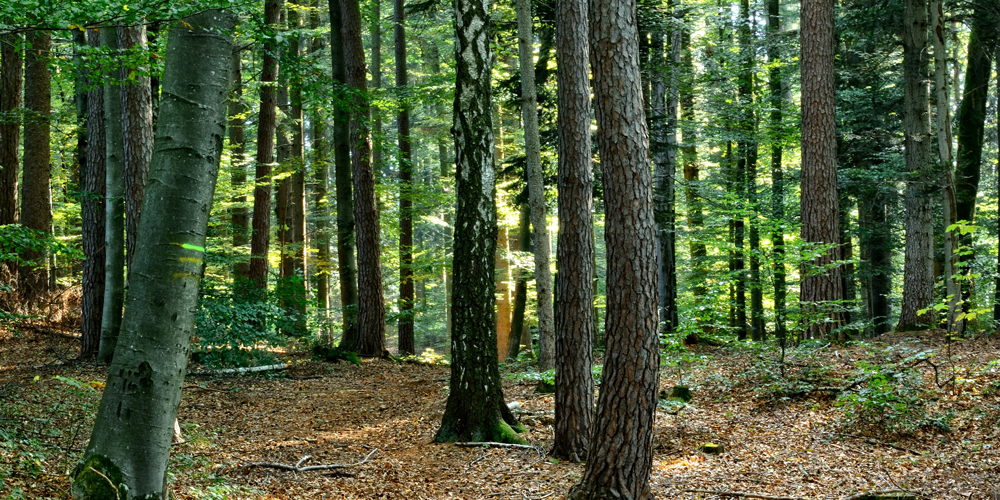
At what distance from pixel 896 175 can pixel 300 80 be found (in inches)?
538

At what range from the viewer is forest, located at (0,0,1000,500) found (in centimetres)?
420

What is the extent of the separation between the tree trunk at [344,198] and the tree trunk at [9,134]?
6.14m

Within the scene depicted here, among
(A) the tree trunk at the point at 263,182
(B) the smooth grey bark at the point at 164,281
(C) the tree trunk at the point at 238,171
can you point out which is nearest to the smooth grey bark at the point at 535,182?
(B) the smooth grey bark at the point at 164,281

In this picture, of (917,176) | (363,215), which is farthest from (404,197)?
(917,176)

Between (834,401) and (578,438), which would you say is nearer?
(578,438)

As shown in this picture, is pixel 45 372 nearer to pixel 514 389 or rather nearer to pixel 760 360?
pixel 514 389

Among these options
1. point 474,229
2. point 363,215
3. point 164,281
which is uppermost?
point 363,215

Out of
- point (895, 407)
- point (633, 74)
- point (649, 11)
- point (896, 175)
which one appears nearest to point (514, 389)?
point (895, 407)

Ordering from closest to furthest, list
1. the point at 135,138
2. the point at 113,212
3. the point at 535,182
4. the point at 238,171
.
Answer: the point at 135,138
the point at 113,212
the point at 535,182
the point at 238,171

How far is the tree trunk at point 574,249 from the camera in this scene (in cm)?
618

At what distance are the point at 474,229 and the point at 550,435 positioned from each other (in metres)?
2.57

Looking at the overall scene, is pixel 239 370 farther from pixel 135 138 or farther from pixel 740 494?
pixel 740 494

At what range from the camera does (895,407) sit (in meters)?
6.57

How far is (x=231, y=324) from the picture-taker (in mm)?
10086
